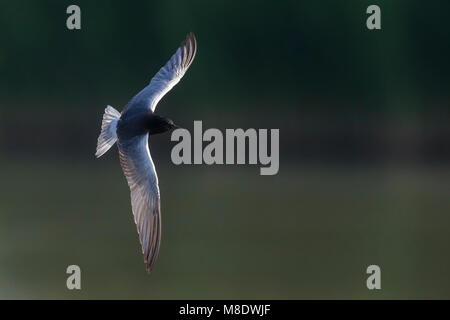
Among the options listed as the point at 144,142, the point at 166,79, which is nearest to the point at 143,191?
the point at 144,142

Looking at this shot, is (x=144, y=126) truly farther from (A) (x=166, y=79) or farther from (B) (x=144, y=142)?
(A) (x=166, y=79)

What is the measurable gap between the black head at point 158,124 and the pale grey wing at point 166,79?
12cm

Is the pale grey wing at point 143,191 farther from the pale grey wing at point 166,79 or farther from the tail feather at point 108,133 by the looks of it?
the pale grey wing at point 166,79

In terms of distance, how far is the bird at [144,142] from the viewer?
350 centimetres

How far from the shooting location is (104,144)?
3.82 m

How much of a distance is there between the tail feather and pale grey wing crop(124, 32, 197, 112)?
0.09 meters

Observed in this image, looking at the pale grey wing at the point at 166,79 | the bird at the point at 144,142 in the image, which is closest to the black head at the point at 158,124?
the bird at the point at 144,142

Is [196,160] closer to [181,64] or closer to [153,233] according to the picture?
[181,64]

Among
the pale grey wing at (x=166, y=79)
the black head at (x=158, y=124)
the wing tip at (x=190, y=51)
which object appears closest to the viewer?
the black head at (x=158, y=124)

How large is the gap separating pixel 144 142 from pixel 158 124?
0.10m

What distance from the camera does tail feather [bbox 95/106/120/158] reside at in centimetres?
379

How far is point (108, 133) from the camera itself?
12.5 feet

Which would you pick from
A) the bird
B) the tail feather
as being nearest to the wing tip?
the bird

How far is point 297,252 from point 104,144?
6.29 feet
